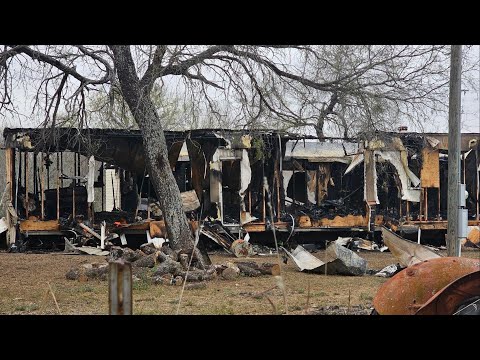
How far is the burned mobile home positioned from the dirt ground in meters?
3.99

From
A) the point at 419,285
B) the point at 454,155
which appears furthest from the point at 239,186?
the point at 419,285

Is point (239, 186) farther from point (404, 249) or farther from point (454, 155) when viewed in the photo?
point (454, 155)

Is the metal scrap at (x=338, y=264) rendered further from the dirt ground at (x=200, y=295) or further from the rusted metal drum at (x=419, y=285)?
the rusted metal drum at (x=419, y=285)

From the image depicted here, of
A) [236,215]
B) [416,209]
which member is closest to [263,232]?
[236,215]

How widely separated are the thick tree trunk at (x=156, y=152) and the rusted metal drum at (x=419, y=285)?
818 cm

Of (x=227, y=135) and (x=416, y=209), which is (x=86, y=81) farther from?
(x=416, y=209)

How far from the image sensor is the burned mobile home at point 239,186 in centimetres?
1878

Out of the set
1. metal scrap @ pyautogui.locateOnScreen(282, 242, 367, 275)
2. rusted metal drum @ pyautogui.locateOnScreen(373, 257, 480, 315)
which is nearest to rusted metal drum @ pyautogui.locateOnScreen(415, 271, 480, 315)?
rusted metal drum @ pyautogui.locateOnScreen(373, 257, 480, 315)

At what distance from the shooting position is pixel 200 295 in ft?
37.1

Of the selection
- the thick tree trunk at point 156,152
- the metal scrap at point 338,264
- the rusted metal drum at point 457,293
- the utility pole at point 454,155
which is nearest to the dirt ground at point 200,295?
the metal scrap at point 338,264

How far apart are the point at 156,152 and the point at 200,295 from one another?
4363 mm
